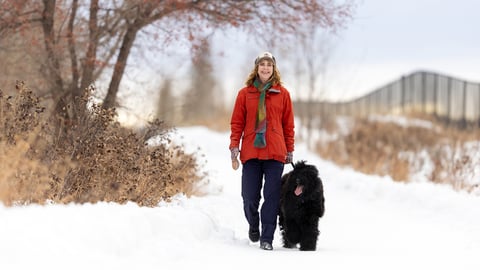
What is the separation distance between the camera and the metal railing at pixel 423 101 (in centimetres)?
2808

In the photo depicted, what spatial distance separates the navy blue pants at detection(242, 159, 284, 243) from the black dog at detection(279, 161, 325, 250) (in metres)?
0.13

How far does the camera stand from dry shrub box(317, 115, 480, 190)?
1446cm

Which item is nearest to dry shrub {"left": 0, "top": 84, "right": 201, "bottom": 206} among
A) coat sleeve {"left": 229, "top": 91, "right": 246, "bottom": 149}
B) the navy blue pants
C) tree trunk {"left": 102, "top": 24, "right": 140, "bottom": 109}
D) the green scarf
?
the navy blue pants

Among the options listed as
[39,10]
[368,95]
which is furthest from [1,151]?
[368,95]

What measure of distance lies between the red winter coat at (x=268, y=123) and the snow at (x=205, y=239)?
0.92 m

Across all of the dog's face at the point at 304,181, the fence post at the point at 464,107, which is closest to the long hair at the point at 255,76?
the dog's face at the point at 304,181

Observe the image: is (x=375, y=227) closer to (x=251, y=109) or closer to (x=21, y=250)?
(x=251, y=109)

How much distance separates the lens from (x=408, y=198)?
12695mm

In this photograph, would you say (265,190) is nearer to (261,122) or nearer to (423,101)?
(261,122)

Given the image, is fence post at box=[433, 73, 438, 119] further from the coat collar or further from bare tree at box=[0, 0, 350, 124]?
the coat collar

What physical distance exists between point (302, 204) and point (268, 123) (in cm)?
97

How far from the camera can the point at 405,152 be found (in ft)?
64.3

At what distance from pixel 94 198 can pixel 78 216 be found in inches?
32.3

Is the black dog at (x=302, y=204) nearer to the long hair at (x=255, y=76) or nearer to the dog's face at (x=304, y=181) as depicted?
the dog's face at (x=304, y=181)
